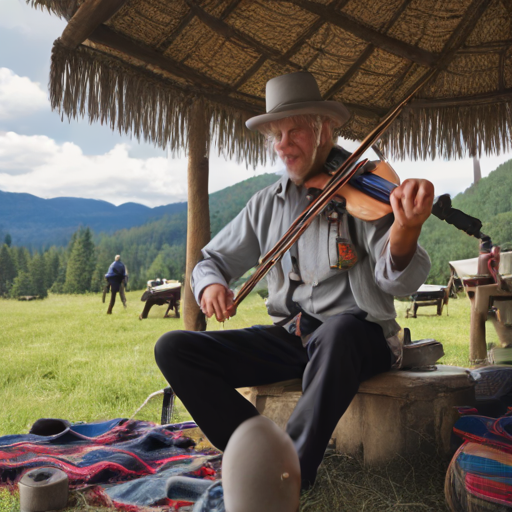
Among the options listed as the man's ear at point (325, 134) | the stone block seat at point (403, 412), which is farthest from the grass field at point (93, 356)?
the man's ear at point (325, 134)

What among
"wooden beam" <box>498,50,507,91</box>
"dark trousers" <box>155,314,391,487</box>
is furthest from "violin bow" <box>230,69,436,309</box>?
"wooden beam" <box>498,50,507,91</box>

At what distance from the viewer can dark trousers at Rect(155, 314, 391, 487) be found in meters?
1.51

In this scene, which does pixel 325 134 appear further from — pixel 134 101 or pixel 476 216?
pixel 476 216

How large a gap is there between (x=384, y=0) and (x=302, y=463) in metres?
2.08

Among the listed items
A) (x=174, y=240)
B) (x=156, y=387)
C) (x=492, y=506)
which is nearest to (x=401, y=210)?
(x=492, y=506)

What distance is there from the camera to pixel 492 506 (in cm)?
145

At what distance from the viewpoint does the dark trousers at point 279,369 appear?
59.4 inches

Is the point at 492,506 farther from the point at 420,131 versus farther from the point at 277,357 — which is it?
A: the point at 420,131

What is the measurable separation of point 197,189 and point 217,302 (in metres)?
1.05

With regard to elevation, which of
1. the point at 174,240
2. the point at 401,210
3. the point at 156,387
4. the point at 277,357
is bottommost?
the point at 156,387

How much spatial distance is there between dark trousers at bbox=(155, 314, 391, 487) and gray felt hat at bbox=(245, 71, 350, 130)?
77 centimetres

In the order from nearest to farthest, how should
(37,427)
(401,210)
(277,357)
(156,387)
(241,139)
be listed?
(401,210), (277,357), (37,427), (241,139), (156,387)

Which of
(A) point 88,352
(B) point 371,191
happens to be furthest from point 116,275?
(B) point 371,191

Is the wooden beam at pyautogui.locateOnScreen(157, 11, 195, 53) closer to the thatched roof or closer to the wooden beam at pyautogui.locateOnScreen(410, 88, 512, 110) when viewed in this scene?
the thatched roof
